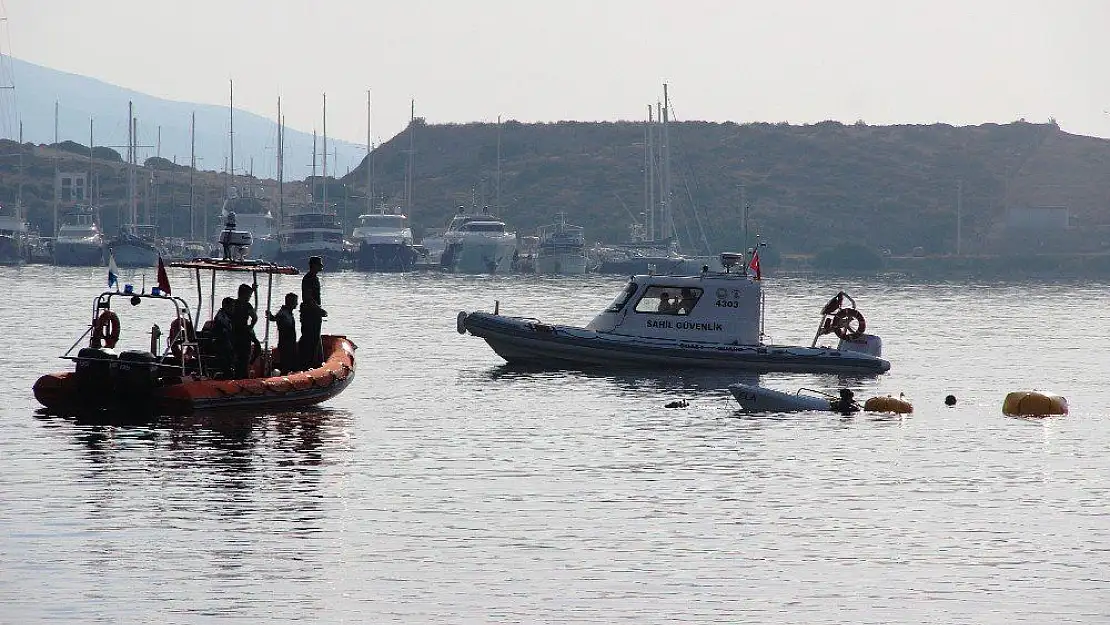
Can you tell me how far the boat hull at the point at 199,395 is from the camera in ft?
91.5

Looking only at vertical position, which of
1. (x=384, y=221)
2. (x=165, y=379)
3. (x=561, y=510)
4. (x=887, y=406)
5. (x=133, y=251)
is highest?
(x=384, y=221)

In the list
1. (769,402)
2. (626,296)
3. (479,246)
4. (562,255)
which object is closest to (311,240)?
(479,246)

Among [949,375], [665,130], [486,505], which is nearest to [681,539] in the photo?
[486,505]

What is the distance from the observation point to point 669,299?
41344mm

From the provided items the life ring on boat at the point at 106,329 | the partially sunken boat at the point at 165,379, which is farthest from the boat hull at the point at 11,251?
the life ring on boat at the point at 106,329

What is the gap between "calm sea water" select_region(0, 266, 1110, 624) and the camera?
16.6 m

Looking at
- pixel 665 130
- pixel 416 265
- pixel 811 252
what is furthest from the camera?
pixel 811 252

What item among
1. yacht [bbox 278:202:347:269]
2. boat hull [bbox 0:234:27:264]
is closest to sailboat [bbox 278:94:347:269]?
yacht [bbox 278:202:347:269]

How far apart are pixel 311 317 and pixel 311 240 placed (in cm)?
10635

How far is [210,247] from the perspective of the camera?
15062 centimetres

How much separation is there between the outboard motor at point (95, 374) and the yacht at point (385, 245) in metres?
112

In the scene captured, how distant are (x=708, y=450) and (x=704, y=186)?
567ft

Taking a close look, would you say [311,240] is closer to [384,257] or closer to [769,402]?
[384,257]

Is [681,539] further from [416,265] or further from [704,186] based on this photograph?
[704,186]
